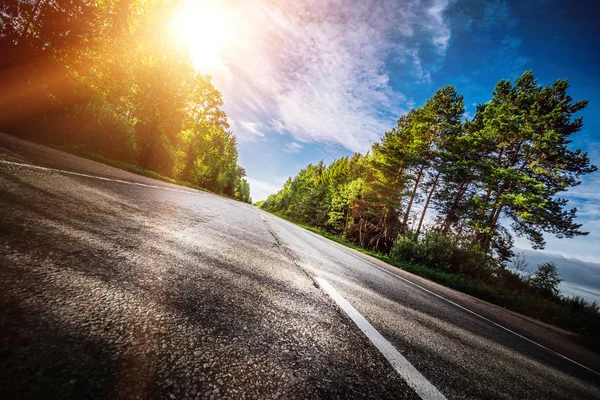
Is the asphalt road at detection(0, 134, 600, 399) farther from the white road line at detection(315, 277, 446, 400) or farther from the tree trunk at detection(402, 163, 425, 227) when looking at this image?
the tree trunk at detection(402, 163, 425, 227)

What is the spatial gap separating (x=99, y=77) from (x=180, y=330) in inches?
707

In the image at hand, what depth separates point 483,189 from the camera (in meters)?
20.9

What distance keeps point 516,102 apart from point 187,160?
109 feet

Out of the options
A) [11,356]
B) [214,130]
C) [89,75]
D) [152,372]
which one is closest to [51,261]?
[11,356]

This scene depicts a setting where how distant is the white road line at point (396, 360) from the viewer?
132 centimetres

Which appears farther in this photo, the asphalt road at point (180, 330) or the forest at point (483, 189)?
the forest at point (483, 189)

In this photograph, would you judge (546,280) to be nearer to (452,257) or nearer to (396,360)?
(452,257)

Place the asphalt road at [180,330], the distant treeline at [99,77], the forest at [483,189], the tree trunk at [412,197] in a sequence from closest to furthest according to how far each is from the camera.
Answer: the asphalt road at [180,330]
the distant treeline at [99,77]
the forest at [483,189]
the tree trunk at [412,197]

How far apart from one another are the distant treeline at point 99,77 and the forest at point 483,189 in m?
17.7

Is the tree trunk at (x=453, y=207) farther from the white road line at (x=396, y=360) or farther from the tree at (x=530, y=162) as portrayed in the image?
the white road line at (x=396, y=360)

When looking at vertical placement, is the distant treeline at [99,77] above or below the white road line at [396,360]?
above

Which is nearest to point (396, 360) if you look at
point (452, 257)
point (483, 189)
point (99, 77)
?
point (452, 257)

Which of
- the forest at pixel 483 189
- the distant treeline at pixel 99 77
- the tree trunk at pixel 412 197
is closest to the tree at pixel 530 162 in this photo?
the forest at pixel 483 189

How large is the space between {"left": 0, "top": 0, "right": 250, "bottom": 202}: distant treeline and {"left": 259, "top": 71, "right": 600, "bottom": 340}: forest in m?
17.7
